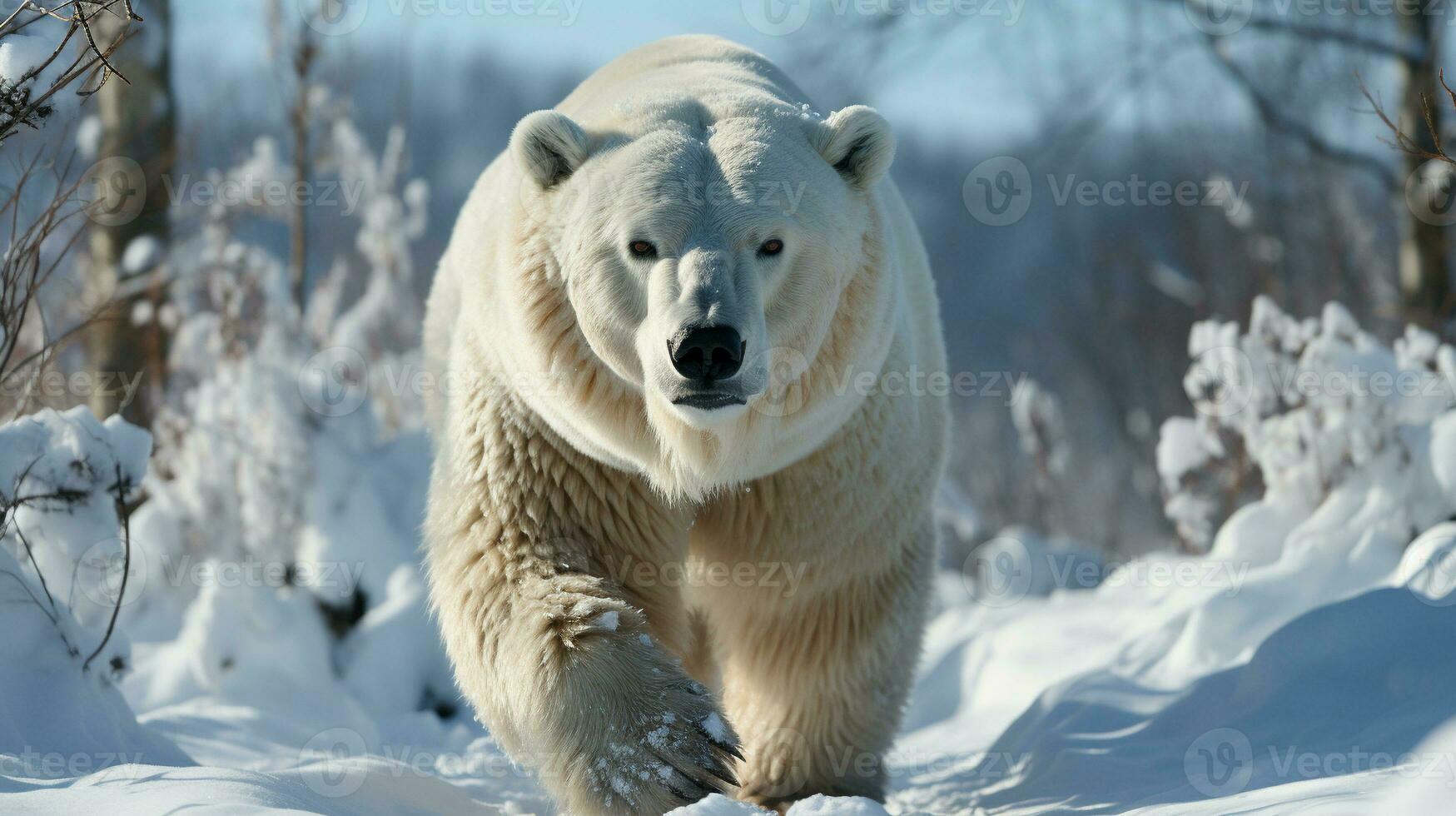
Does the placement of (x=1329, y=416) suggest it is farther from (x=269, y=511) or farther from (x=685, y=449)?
(x=269, y=511)

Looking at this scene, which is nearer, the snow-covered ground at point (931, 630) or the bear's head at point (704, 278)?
the bear's head at point (704, 278)

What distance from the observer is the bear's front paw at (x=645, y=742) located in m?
3.14

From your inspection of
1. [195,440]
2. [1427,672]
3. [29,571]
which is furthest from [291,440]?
[1427,672]

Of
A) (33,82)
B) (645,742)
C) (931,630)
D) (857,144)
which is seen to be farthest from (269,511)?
(857,144)

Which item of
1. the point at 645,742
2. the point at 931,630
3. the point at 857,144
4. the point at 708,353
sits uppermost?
the point at 857,144

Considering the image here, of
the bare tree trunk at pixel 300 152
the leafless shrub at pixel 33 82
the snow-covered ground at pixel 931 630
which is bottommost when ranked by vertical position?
the snow-covered ground at pixel 931 630

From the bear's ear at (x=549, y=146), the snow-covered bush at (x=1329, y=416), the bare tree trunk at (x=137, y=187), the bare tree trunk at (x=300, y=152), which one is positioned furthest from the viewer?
the bare tree trunk at (x=300, y=152)

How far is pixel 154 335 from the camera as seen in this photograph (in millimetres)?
6910

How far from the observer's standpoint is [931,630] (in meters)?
7.05

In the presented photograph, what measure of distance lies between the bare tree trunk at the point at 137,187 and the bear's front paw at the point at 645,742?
14.5ft

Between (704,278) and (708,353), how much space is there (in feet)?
0.60

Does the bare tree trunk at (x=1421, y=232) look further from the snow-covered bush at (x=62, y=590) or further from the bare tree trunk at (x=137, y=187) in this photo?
the snow-covered bush at (x=62, y=590)

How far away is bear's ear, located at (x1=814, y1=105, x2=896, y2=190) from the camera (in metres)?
3.48

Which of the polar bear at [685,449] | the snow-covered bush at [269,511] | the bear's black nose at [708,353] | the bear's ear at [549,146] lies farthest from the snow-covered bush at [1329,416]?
the snow-covered bush at [269,511]
